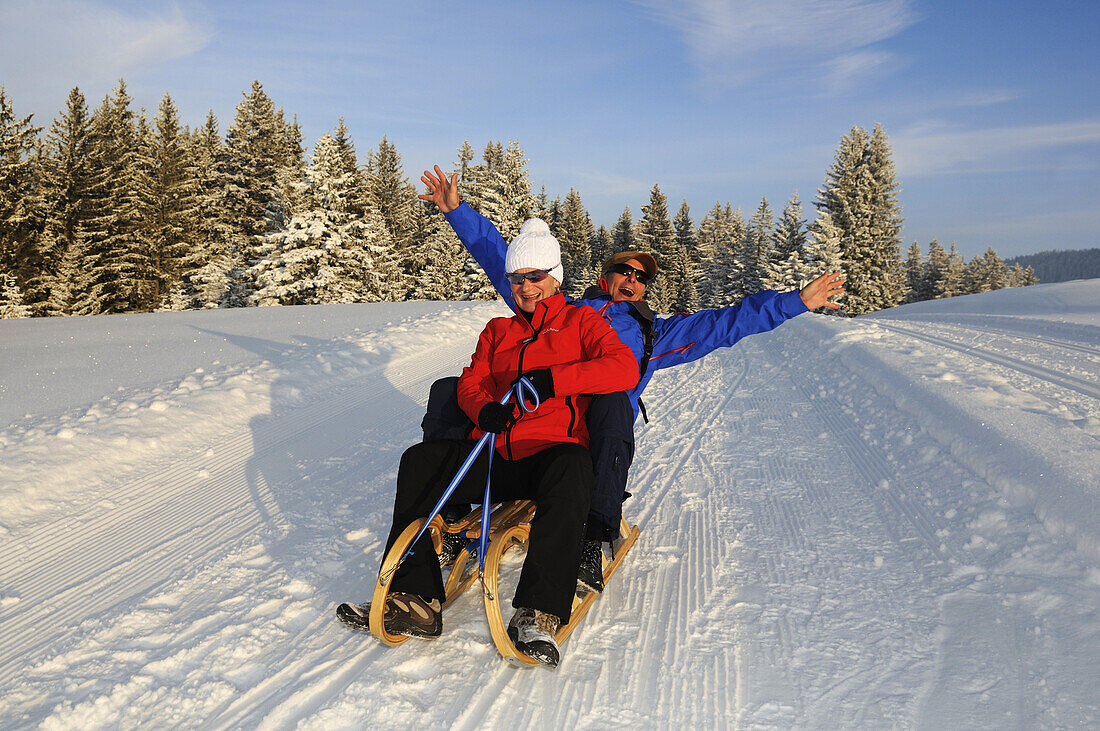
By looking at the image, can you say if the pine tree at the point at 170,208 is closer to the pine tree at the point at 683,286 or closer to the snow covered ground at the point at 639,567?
the snow covered ground at the point at 639,567

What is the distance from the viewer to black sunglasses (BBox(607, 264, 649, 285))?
4.48m

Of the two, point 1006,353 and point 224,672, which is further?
point 1006,353

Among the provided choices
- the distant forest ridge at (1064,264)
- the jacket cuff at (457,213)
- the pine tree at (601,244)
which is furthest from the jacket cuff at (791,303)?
the distant forest ridge at (1064,264)

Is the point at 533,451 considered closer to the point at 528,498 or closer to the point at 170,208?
the point at 528,498

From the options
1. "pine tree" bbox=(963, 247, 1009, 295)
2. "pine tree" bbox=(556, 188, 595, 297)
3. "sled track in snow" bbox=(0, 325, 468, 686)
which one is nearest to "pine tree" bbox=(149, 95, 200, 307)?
"pine tree" bbox=(556, 188, 595, 297)

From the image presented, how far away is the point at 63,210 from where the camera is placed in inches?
1153

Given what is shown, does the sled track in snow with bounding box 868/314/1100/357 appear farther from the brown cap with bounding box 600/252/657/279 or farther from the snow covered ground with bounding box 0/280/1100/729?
the brown cap with bounding box 600/252/657/279

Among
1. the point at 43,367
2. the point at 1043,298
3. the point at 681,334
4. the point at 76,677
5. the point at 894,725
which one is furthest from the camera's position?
the point at 1043,298

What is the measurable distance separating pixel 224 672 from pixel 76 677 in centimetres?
57

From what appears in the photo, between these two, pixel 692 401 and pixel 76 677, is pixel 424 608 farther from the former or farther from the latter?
pixel 692 401

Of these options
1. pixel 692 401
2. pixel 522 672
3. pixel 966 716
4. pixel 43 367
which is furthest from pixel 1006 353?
pixel 43 367

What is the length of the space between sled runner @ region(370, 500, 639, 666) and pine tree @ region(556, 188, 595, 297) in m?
50.1

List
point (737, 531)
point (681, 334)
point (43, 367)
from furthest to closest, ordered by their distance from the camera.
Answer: point (43, 367)
point (681, 334)
point (737, 531)

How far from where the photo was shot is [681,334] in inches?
173
